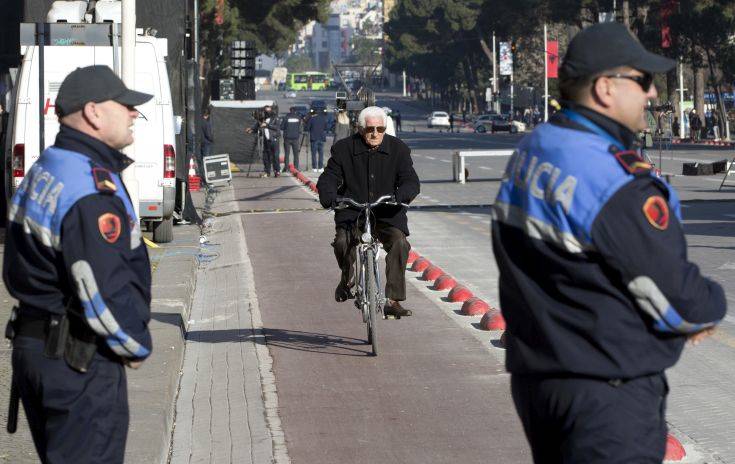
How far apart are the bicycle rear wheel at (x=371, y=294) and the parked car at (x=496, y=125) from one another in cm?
8780

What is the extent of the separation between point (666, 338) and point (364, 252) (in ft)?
21.2

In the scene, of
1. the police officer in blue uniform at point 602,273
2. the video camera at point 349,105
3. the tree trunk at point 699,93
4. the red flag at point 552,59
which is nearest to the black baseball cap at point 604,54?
the police officer in blue uniform at point 602,273

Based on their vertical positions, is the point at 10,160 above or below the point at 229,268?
above

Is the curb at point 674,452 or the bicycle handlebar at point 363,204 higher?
the bicycle handlebar at point 363,204

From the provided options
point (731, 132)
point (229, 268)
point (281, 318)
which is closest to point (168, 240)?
point (229, 268)

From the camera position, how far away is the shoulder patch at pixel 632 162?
3.72 meters

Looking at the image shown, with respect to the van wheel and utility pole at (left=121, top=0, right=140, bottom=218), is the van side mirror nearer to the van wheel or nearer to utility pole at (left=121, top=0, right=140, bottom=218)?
the van wheel

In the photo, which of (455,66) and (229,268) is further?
(455,66)

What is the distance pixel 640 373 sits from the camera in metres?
3.74

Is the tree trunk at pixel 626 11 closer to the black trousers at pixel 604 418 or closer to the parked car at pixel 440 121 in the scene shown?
the parked car at pixel 440 121

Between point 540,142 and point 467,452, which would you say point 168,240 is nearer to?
point 467,452

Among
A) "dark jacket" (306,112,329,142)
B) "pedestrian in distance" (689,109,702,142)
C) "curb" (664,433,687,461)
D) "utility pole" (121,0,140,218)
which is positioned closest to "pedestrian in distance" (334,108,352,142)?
"dark jacket" (306,112,329,142)

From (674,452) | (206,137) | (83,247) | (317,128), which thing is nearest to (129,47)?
(674,452)

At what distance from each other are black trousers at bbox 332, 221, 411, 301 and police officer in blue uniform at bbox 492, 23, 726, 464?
652 cm
